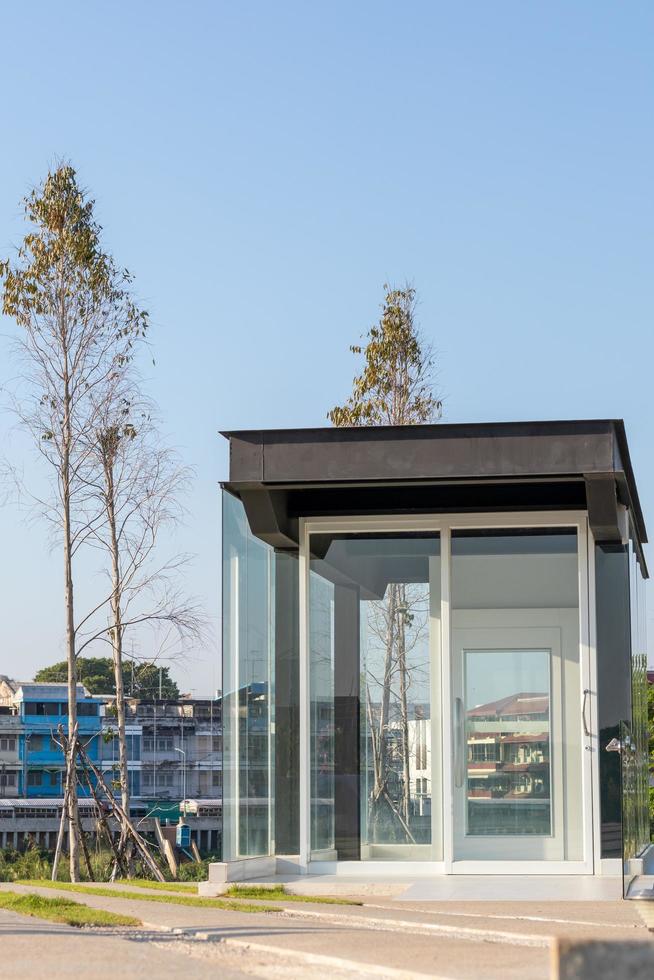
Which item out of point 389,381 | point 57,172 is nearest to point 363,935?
point 57,172

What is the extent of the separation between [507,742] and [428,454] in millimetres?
2586

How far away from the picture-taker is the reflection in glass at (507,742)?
36.0 feet

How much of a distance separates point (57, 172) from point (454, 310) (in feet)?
18.7

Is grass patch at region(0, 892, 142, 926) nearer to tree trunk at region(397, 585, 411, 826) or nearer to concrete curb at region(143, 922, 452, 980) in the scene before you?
concrete curb at region(143, 922, 452, 980)

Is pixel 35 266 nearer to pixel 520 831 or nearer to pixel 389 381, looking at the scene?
pixel 389 381

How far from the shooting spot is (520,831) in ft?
36.1

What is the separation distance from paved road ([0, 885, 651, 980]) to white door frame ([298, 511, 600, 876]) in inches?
70.1

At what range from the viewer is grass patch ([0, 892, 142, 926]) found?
305 inches

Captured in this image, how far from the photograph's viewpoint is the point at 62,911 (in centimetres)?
838

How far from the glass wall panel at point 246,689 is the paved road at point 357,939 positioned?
65.6 inches

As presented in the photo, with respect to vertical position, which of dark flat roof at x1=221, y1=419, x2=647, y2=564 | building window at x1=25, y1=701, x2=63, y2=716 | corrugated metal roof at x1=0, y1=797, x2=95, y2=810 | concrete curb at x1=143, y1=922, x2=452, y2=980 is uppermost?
dark flat roof at x1=221, y1=419, x2=647, y2=564

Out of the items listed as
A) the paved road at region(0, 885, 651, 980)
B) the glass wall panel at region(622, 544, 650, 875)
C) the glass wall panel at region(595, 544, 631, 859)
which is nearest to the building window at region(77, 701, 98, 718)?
the glass wall panel at region(622, 544, 650, 875)

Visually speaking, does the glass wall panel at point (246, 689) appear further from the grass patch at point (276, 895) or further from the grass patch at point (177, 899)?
the grass patch at point (177, 899)

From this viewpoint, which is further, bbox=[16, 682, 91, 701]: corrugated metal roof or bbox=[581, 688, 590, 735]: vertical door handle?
bbox=[16, 682, 91, 701]: corrugated metal roof
